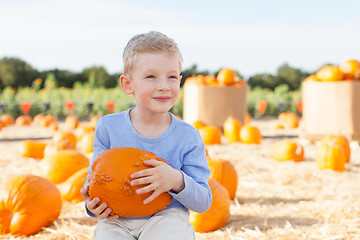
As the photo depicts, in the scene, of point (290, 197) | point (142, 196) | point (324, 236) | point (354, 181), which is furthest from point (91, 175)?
point (354, 181)

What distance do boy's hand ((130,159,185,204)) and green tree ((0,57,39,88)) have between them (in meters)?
34.1

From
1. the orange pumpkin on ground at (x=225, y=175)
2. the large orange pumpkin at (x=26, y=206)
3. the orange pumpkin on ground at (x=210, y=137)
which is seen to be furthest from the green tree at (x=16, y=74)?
the large orange pumpkin at (x=26, y=206)

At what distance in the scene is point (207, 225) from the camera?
3137 millimetres

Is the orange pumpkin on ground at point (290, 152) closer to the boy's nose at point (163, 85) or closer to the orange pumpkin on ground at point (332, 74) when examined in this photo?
the orange pumpkin on ground at point (332, 74)

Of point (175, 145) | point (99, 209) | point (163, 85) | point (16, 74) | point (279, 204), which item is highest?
point (16, 74)

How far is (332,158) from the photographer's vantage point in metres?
5.57

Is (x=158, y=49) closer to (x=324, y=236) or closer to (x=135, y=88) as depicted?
(x=135, y=88)

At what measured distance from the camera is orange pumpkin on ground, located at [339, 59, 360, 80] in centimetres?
834

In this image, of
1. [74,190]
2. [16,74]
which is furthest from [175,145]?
[16,74]

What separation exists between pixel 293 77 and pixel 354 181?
34363mm

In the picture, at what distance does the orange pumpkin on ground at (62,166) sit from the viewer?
15.5 feet

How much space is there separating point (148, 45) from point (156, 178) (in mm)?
672

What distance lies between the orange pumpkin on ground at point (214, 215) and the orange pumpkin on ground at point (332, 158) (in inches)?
116

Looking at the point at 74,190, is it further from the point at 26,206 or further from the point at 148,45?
the point at 148,45
